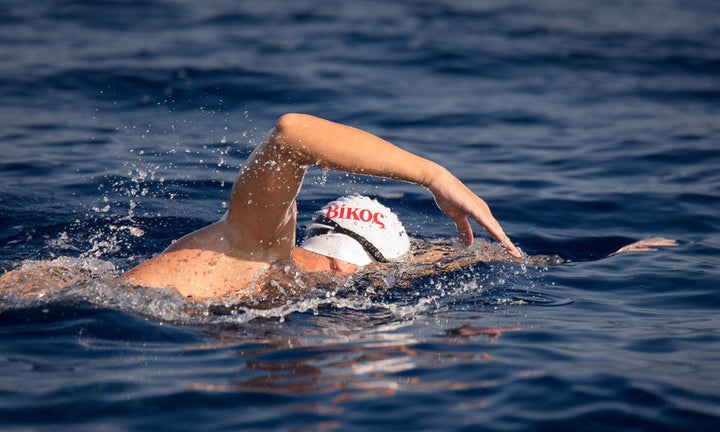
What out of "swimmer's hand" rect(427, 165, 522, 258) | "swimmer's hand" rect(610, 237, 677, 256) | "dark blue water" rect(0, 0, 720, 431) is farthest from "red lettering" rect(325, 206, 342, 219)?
"swimmer's hand" rect(610, 237, 677, 256)

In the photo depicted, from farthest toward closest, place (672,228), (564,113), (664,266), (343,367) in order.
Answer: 1. (564,113)
2. (672,228)
3. (664,266)
4. (343,367)

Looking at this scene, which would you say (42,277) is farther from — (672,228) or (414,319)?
(672,228)

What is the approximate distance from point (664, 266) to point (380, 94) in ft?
22.3

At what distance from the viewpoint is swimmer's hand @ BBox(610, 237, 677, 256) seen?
7.48 metres

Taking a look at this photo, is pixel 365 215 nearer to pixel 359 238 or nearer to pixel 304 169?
pixel 359 238

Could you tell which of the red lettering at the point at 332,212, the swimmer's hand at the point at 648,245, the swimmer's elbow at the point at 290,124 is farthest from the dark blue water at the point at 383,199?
the swimmer's elbow at the point at 290,124

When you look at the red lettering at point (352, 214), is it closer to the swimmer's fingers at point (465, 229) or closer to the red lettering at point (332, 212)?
the red lettering at point (332, 212)

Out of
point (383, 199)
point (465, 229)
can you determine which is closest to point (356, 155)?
point (465, 229)

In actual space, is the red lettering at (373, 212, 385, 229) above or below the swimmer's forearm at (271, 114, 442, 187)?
below

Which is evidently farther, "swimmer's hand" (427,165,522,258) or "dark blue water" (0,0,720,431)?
"swimmer's hand" (427,165,522,258)

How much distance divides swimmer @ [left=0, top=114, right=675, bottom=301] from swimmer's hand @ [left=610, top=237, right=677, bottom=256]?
1534mm

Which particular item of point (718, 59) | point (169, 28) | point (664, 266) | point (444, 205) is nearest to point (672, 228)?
point (664, 266)

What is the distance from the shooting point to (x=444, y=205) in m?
5.45

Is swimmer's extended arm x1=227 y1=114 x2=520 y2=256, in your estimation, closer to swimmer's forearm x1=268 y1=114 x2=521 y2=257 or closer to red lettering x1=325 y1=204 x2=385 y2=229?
swimmer's forearm x1=268 y1=114 x2=521 y2=257
